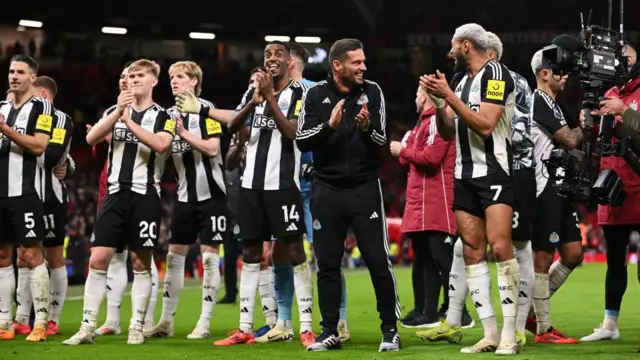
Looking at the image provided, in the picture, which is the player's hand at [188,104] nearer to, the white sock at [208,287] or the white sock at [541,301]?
the white sock at [208,287]

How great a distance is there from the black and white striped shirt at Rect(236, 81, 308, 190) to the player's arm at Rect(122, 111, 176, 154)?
0.55 meters

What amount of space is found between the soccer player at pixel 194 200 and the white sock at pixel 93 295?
3.01 feet

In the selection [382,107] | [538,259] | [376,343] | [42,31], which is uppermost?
[42,31]

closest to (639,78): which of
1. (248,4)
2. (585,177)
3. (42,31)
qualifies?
(585,177)

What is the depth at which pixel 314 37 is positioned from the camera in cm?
2931

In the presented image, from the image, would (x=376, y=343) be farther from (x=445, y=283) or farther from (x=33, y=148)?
(x=33, y=148)

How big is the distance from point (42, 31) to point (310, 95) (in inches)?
861

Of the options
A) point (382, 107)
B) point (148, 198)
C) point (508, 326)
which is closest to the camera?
point (508, 326)

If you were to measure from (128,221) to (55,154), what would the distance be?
1529 millimetres

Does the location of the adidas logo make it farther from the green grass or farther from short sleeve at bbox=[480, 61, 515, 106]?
short sleeve at bbox=[480, 61, 515, 106]

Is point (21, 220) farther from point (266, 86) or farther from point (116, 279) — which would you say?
point (266, 86)

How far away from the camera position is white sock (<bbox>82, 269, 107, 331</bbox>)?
8016 millimetres

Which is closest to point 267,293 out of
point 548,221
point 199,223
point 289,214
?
point 199,223

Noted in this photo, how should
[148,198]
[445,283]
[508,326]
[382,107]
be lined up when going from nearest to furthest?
[508,326] < [382,107] < [148,198] < [445,283]
